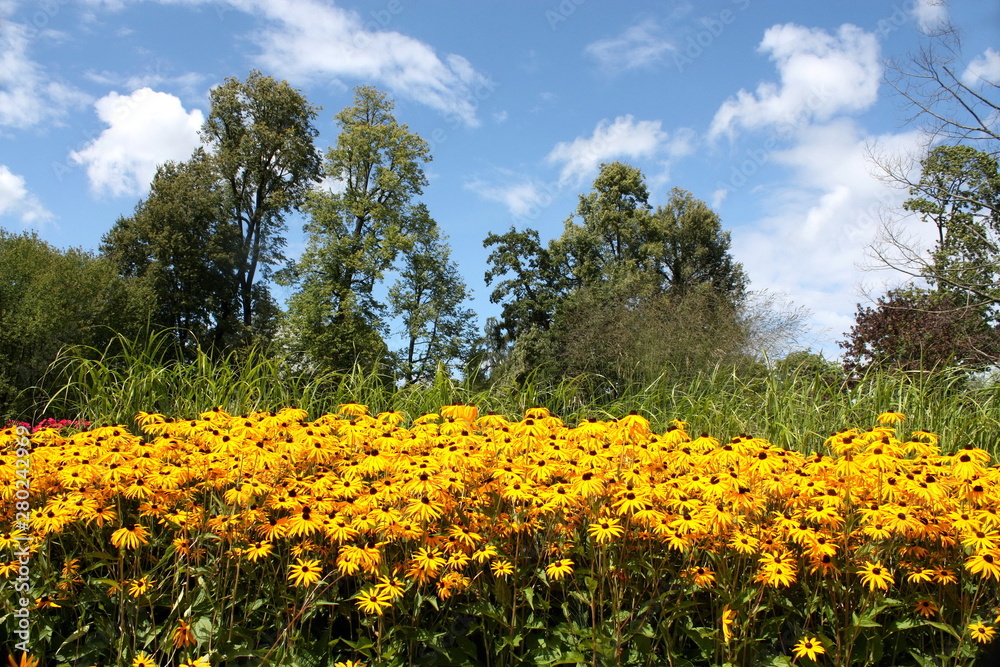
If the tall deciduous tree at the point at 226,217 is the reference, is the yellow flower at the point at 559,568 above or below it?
below

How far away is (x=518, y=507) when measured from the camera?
8.17ft

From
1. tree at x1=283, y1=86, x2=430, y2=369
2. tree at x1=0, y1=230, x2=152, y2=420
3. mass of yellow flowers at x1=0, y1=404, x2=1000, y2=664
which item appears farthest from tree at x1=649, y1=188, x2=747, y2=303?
mass of yellow flowers at x1=0, y1=404, x2=1000, y2=664

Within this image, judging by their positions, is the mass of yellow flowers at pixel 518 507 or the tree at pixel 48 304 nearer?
the mass of yellow flowers at pixel 518 507

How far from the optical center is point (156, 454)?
9.01 ft

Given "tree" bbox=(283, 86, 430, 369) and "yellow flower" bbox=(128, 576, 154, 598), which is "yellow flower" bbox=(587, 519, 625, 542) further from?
"tree" bbox=(283, 86, 430, 369)

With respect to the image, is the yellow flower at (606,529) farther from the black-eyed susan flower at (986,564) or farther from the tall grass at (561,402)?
the tall grass at (561,402)

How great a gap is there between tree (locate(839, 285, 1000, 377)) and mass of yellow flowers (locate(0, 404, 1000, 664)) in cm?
708

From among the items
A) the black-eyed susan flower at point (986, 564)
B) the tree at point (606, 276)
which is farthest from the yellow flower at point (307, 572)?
the tree at point (606, 276)

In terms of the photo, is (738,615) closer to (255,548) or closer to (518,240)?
(255,548)

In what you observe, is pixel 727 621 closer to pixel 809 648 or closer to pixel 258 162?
pixel 809 648

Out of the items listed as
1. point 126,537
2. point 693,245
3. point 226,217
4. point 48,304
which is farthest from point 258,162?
point 126,537

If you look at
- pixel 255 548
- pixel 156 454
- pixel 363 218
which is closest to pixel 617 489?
pixel 255 548

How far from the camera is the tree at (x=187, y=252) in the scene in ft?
75.5

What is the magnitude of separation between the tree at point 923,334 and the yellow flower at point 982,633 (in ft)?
23.4
